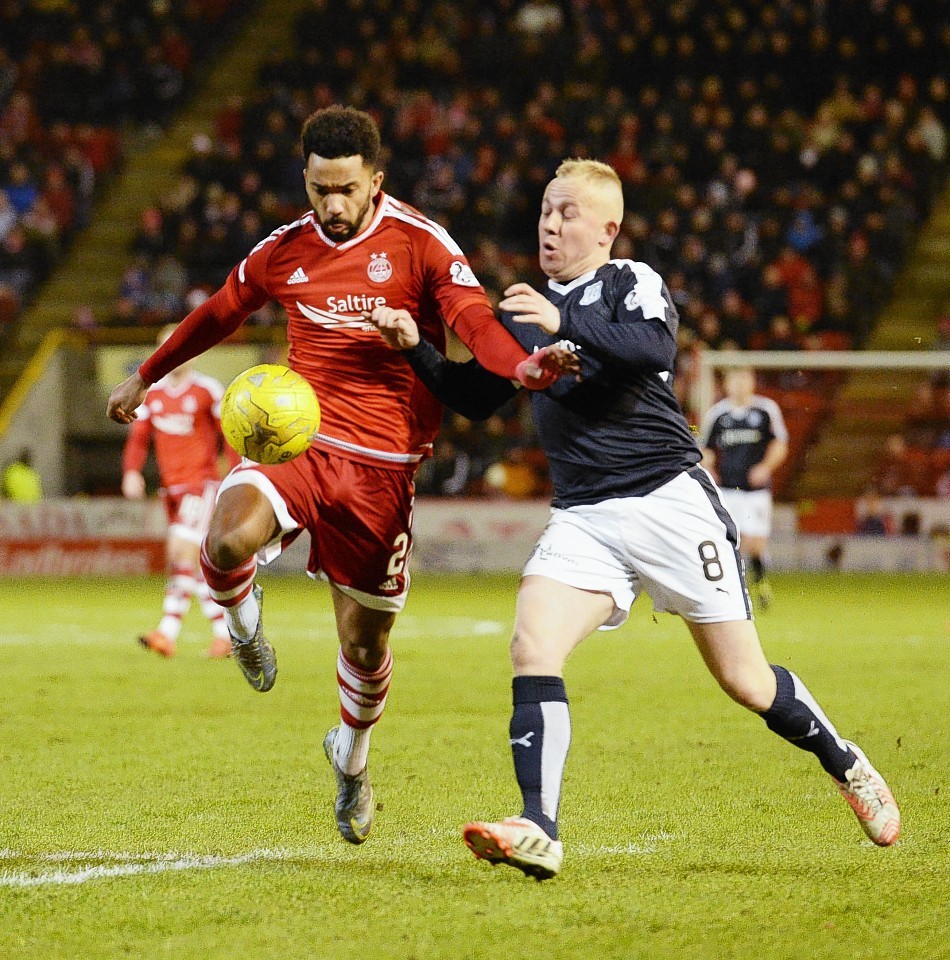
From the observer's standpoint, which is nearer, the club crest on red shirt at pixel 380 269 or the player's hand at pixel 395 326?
the player's hand at pixel 395 326

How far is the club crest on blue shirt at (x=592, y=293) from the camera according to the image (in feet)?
16.3

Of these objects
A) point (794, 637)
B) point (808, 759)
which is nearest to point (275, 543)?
point (808, 759)

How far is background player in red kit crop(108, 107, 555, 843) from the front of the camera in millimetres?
5359

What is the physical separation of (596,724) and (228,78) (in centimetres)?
2479

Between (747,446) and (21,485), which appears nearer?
(747,446)

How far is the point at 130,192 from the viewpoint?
94.0 feet

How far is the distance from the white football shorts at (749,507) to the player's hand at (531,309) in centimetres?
1131

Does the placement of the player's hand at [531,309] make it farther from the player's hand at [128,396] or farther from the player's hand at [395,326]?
the player's hand at [128,396]

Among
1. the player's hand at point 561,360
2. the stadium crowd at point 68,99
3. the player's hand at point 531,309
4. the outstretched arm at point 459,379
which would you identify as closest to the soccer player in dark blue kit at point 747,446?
the outstretched arm at point 459,379

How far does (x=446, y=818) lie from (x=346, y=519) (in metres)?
1.21

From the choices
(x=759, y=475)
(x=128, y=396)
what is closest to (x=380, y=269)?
(x=128, y=396)

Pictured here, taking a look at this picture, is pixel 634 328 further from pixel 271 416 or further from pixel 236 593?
pixel 236 593

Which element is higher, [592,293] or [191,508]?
[592,293]

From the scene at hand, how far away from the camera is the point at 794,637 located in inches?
501
